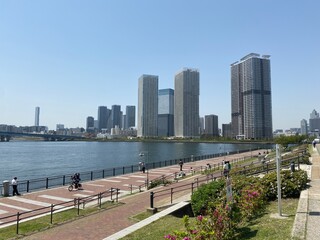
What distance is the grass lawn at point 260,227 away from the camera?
7717 mm

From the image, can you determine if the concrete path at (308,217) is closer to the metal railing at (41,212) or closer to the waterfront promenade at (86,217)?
the waterfront promenade at (86,217)

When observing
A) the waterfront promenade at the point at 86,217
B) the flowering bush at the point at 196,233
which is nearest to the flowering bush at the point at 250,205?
the flowering bush at the point at 196,233

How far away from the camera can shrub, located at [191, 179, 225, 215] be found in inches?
484

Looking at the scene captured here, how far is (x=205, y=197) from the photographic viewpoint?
12.5 metres

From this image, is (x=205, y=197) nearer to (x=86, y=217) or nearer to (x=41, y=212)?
(x=86, y=217)

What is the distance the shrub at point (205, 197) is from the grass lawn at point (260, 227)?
95 cm

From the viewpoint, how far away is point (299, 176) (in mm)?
13492

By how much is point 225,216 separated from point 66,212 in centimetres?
1119

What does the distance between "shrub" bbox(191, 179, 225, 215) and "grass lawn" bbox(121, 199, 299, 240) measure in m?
0.95

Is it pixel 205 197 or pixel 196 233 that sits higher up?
pixel 196 233

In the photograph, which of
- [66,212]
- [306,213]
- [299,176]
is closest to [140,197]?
[66,212]

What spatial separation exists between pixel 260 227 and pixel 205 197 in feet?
13.6

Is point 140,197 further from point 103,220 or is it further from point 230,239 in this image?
point 230,239

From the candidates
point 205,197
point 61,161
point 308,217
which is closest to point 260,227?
point 308,217
